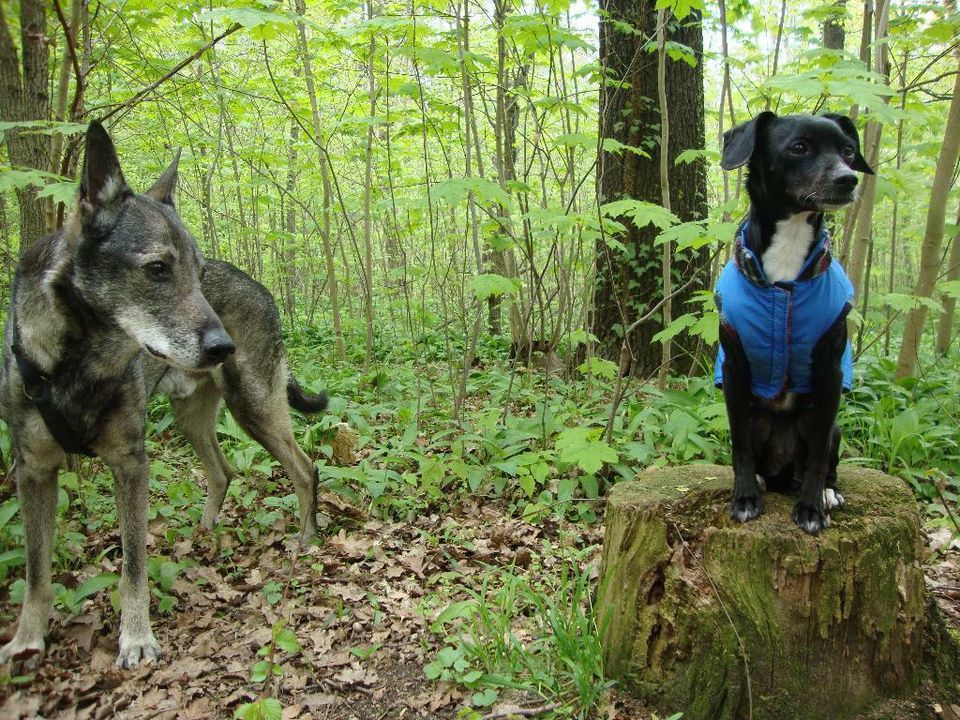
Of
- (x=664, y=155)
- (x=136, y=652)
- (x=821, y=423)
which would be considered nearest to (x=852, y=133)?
(x=821, y=423)

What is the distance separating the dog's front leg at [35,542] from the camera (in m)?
2.88

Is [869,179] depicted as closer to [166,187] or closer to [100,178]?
[166,187]

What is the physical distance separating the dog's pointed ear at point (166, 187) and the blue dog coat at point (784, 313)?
8.44 feet

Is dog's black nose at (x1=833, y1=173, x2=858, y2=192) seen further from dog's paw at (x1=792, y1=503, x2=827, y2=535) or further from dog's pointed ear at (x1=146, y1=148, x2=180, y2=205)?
dog's pointed ear at (x1=146, y1=148, x2=180, y2=205)

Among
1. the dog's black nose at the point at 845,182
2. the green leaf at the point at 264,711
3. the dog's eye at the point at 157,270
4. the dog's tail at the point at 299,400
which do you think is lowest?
the green leaf at the point at 264,711

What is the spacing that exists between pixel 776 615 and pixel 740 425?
696 millimetres

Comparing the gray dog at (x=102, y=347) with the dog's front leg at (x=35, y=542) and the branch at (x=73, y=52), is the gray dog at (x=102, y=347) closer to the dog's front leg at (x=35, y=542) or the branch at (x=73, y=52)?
the dog's front leg at (x=35, y=542)

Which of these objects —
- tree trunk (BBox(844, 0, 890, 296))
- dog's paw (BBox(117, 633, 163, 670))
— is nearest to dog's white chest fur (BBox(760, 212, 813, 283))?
tree trunk (BBox(844, 0, 890, 296))

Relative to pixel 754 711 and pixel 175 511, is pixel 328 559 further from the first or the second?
pixel 754 711

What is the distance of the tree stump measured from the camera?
2.23 m

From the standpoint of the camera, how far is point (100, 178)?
2.62 meters

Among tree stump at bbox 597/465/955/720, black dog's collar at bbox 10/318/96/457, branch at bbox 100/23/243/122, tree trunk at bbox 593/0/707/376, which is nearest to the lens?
tree stump at bbox 597/465/955/720

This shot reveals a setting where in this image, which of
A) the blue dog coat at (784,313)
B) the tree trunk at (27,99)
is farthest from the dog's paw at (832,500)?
the tree trunk at (27,99)

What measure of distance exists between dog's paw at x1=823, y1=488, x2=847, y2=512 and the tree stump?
28mm
